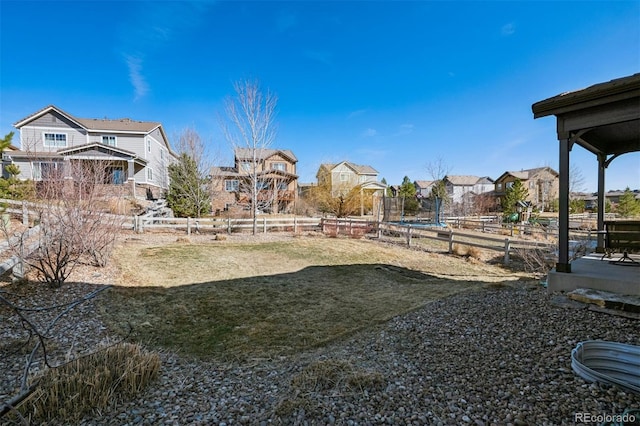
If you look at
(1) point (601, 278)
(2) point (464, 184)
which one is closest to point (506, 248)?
(1) point (601, 278)

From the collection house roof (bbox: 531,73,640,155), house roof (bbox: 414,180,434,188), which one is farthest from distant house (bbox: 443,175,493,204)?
house roof (bbox: 531,73,640,155)

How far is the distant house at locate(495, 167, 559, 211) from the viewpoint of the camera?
4257 centimetres

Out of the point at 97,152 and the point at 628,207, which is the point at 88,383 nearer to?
the point at 97,152

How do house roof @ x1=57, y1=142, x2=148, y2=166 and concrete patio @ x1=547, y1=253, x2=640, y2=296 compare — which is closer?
concrete patio @ x1=547, y1=253, x2=640, y2=296

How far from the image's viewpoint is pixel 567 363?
2.80 metres

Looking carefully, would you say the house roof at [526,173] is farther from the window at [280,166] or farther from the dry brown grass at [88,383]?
the dry brown grass at [88,383]

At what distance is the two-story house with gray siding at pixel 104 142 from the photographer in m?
22.0

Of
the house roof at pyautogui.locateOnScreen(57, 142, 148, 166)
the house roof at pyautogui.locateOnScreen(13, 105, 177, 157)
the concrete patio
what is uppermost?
the house roof at pyautogui.locateOnScreen(13, 105, 177, 157)

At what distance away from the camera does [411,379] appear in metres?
2.92

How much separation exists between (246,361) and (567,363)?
11.2 feet

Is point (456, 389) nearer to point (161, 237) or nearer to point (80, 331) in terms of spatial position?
point (80, 331)

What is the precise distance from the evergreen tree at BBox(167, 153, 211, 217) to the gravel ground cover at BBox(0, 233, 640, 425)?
656 inches

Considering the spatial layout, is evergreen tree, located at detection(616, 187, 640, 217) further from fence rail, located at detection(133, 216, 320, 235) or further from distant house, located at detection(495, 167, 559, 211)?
fence rail, located at detection(133, 216, 320, 235)

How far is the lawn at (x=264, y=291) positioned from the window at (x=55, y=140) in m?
20.0
